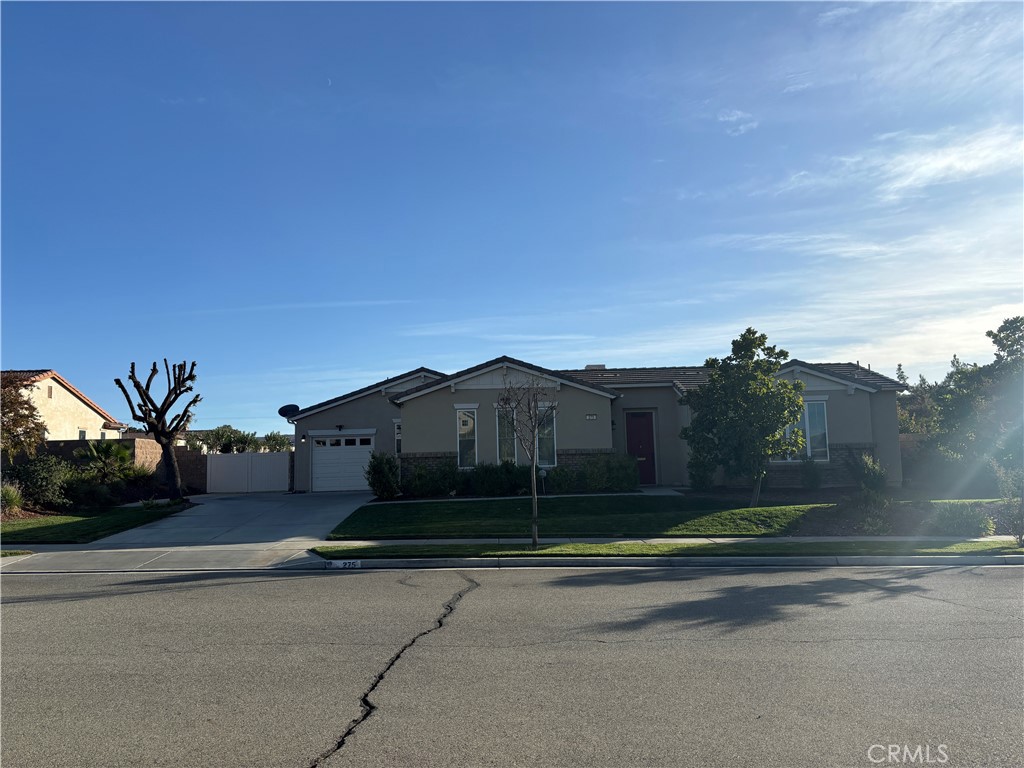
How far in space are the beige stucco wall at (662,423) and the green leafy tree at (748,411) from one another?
4897 mm

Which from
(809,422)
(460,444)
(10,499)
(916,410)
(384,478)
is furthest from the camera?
(916,410)

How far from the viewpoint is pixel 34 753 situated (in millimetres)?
4957

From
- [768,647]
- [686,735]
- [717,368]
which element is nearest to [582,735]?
[686,735]

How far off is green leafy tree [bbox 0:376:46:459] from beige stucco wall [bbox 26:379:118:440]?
979 centimetres

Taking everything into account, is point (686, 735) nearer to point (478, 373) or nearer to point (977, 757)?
point (977, 757)

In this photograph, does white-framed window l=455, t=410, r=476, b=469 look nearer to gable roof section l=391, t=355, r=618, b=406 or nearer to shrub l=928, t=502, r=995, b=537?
gable roof section l=391, t=355, r=618, b=406

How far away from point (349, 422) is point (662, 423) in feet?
37.6

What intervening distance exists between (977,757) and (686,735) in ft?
5.84

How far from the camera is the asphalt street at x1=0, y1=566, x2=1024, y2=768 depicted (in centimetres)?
495

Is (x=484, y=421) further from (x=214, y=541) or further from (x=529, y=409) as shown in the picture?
(x=214, y=541)

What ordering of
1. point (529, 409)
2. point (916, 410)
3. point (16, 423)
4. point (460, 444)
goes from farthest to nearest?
point (916, 410), point (460, 444), point (16, 423), point (529, 409)

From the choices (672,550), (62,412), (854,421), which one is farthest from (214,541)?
(62,412)

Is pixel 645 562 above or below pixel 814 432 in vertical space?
below

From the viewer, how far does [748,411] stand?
761 inches
